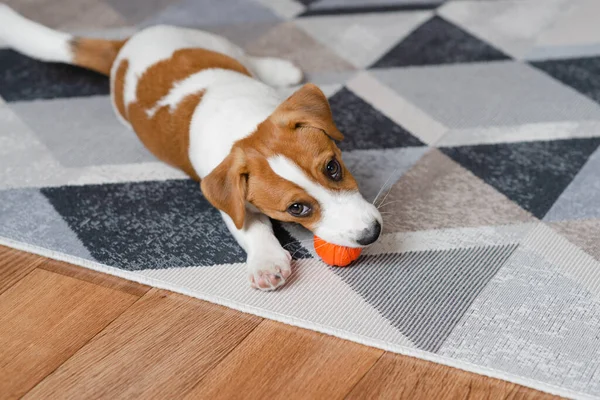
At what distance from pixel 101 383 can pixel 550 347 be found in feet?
2.90

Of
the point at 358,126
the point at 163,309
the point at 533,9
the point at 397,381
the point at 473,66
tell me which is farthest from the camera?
the point at 533,9

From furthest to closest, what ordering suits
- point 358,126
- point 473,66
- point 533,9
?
point 533,9 → point 473,66 → point 358,126

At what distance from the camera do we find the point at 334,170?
1688mm

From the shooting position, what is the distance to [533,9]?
2758 millimetres

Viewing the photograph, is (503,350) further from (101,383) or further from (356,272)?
(101,383)

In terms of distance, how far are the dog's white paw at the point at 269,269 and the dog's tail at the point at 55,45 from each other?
0.97 m

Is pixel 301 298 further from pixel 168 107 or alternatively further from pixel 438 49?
pixel 438 49

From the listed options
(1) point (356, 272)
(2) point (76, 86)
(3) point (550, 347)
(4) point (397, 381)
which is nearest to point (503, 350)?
(3) point (550, 347)

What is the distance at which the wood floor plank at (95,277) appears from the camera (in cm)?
174

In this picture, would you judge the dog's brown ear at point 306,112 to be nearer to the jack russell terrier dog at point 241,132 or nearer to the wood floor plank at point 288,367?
the jack russell terrier dog at point 241,132

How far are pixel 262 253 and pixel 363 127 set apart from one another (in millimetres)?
646

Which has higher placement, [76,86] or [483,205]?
[76,86]

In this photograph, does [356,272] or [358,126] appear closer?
[356,272]

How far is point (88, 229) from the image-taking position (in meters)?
1.92
